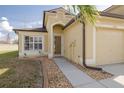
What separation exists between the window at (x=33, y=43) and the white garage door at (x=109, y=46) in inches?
339

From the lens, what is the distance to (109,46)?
32.7 ft

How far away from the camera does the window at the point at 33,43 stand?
52.4 ft

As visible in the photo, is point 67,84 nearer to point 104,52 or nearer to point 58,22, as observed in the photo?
point 104,52

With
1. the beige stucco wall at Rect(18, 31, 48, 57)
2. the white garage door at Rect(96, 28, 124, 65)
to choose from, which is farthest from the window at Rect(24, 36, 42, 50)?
the white garage door at Rect(96, 28, 124, 65)

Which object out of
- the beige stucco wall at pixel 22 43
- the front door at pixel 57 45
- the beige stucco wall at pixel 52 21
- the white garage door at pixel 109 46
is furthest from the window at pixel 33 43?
the white garage door at pixel 109 46

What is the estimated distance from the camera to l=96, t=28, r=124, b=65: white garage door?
9.58 metres

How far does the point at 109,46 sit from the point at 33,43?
9.18 metres

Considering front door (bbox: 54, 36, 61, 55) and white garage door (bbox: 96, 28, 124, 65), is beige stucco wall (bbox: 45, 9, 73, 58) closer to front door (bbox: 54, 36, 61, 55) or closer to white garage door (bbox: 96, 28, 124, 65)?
front door (bbox: 54, 36, 61, 55)

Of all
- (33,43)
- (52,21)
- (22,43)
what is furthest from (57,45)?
(22,43)

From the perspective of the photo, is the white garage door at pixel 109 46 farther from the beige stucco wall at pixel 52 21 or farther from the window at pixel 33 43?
the window at pixel 33 43

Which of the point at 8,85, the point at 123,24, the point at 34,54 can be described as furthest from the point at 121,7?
the point at 8,85

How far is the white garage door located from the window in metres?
8.62
